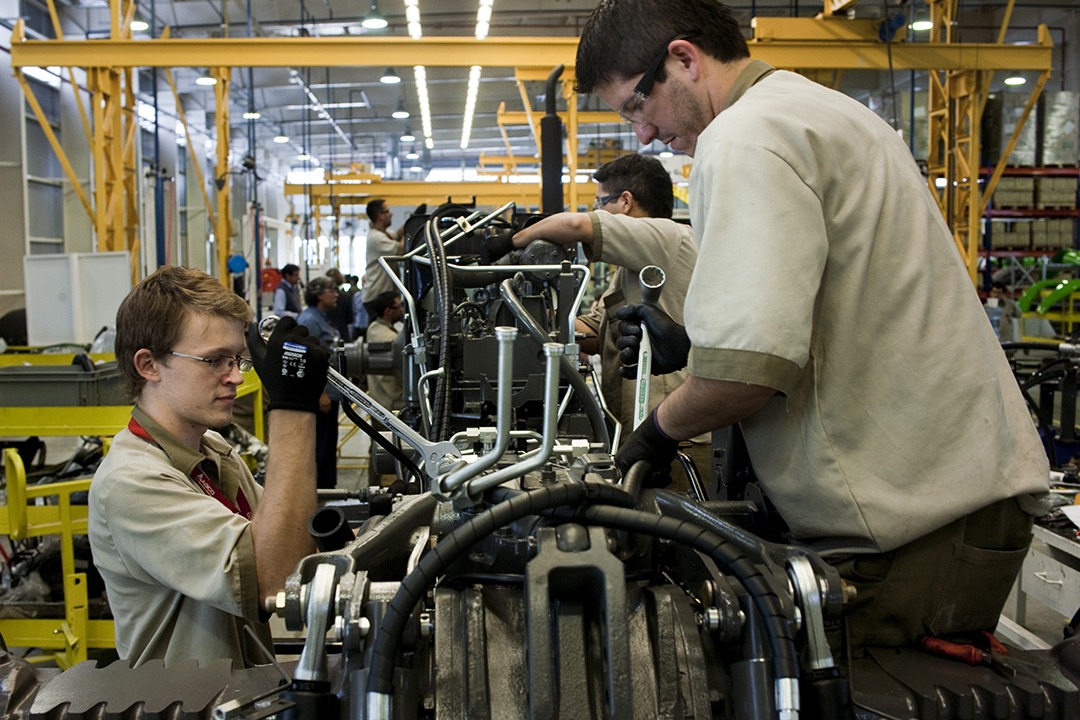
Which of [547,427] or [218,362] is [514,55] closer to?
[218,362]

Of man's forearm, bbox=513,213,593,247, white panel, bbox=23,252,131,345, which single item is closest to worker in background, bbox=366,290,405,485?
man's forearm, bbox=513,213,593,247

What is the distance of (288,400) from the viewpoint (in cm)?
166

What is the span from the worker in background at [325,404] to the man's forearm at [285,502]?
2.27 metres

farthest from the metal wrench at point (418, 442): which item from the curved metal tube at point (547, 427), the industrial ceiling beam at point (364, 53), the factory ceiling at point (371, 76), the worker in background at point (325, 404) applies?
the industrial ceiling beam at point (364, 53)

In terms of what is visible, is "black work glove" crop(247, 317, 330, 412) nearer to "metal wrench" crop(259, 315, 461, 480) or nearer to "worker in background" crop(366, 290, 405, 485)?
"metal wrench" crop(259, 315, 461, 480)

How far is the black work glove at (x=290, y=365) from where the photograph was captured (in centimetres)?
162

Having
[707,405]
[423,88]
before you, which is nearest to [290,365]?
[707,405]

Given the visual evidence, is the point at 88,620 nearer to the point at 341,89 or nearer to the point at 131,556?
the point at 131,556

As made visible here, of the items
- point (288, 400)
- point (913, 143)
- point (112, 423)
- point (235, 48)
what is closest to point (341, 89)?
point (235, 48)

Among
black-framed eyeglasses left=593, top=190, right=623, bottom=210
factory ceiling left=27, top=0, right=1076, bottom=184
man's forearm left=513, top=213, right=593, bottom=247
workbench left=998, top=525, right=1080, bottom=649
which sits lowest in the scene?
workbench left=998, top=525, right=1080, bottom=649

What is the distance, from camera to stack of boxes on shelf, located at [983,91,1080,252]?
1158 centimetres

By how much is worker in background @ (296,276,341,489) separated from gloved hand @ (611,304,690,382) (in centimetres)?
246

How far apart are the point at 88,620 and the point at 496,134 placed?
2228 centimetres

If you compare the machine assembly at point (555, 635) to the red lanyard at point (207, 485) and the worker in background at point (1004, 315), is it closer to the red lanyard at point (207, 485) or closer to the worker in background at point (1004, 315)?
the red lanyard at point (207, 485)
